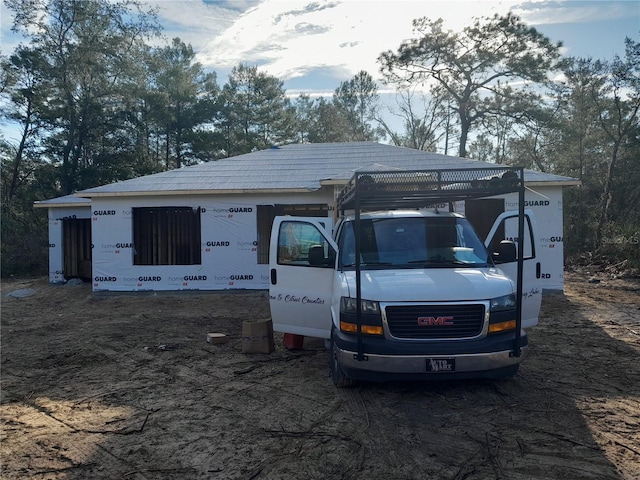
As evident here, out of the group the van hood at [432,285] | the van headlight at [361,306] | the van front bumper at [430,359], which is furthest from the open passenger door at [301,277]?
the van front bumper at [430,359]

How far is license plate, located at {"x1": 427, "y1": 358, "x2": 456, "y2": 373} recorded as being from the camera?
464 centimetres

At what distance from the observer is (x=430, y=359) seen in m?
4.64

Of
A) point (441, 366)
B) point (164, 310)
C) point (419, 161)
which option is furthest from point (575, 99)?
point (441, 366)

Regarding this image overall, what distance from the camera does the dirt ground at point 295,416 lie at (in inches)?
147

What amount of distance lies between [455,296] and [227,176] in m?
→ 10.6

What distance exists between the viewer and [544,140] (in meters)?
30.3

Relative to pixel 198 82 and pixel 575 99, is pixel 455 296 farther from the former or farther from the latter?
pixel 198 82

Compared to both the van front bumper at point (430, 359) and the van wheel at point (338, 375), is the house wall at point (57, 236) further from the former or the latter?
the van front bumper at point (430, 359)

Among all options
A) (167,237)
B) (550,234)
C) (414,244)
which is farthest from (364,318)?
(167,237)

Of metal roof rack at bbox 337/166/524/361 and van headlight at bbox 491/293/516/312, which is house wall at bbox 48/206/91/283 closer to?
metal roof rack at bbox 337/166/524/361

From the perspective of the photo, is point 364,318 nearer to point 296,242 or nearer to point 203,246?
point 296,242

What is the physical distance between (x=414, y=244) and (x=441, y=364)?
1.60 metres

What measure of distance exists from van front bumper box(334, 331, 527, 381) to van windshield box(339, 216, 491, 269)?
1.04 metres

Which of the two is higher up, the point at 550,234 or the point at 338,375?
the point at 550,234
